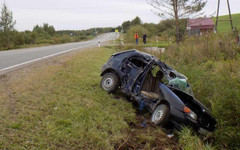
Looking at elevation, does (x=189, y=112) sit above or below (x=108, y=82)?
below

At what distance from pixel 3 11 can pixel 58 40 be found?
12253 mm

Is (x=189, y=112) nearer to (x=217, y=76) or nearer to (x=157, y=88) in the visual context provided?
(x=157, y=88)

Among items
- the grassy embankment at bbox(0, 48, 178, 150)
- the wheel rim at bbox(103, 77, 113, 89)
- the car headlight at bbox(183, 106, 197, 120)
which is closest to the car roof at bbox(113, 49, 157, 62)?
the wheel rim at bbox(103, 77, 113, 89)

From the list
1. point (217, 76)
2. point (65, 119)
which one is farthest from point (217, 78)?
point (65, 119)

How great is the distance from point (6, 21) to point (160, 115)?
123 ft

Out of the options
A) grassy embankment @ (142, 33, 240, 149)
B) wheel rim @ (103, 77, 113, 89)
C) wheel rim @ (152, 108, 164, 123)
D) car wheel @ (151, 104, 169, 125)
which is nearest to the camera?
grassy embankment @ (142, 33, 240, 149)

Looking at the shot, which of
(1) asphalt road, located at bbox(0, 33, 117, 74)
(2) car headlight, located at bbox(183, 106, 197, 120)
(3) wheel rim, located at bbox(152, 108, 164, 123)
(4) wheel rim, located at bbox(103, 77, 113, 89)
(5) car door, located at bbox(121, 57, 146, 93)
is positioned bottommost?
(3) wheel rim, located at bbox(152, 108, 164, 123)

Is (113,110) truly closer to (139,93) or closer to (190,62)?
(139,93)

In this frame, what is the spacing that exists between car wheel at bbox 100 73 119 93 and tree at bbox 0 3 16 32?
33629mm

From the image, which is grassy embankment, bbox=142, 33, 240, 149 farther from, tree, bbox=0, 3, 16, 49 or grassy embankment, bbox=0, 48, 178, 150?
tree, bbox=0, 3, 16, 49

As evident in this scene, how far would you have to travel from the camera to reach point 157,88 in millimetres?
6203

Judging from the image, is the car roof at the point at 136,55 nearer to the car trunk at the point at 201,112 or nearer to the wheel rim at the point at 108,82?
the wheel rim at the point at 108,82

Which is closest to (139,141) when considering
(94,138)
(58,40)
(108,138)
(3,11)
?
(108,138)

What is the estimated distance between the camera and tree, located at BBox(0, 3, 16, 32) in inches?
1339
